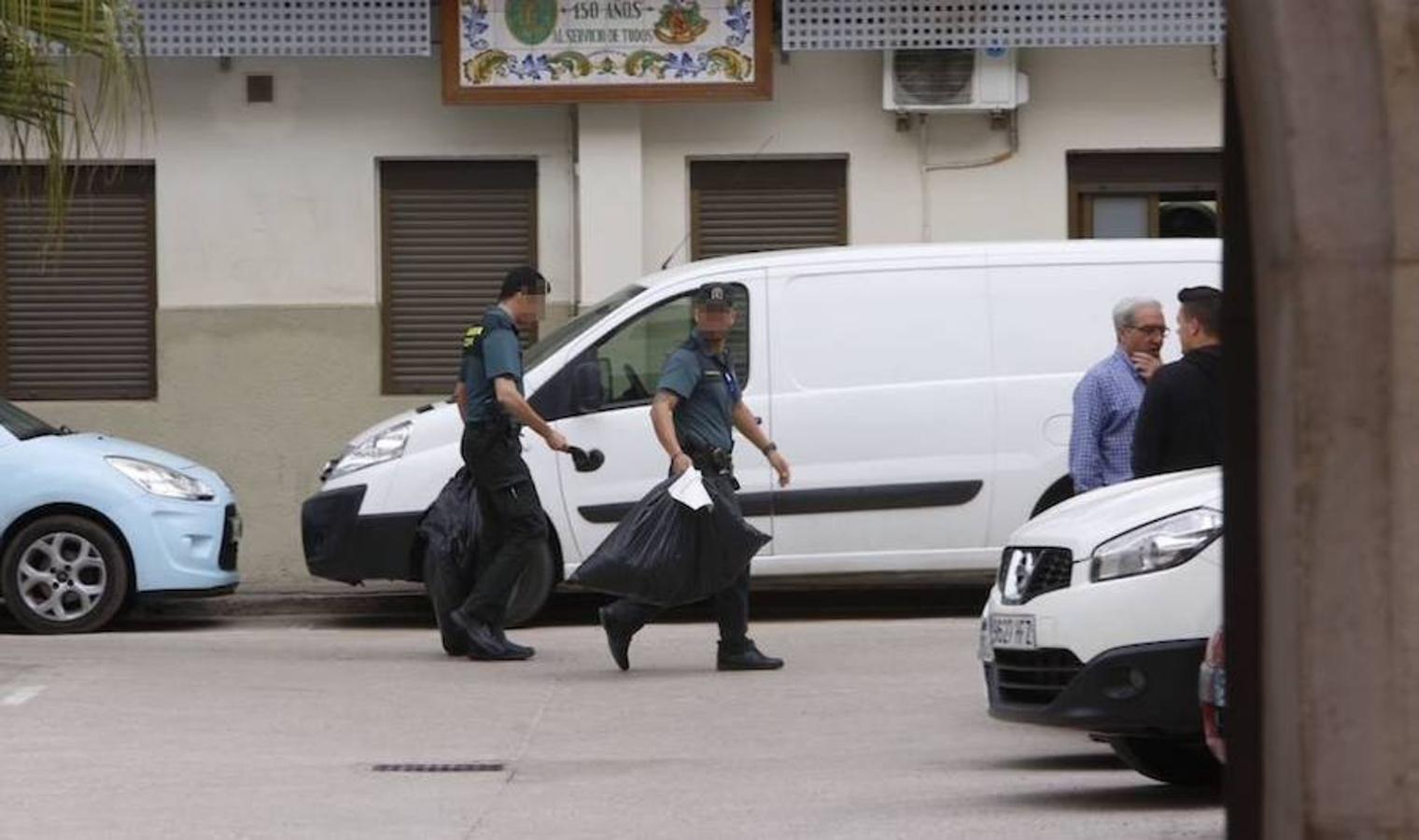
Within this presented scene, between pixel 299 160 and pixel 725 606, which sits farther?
pixel 299 160

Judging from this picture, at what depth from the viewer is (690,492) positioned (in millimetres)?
12555

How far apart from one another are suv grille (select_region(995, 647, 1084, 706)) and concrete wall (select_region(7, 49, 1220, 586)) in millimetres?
9820

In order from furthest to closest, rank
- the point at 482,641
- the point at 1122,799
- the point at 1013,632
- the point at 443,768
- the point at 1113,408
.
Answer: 1. the point at 482,641
2. the point at 1113,408
3. the point at 443,768
4. the point at 1013,632
5. the point at 1122,799

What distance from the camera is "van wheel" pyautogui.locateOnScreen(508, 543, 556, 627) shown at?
1355 cm

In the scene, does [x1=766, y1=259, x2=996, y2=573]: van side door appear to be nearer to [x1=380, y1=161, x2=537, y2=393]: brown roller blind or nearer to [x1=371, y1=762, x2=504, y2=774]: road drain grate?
[x1=380, y1=161, x2=537, y2=393]: brown roller blind

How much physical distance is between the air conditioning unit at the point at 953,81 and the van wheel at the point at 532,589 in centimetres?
546

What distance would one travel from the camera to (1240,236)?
4.53 m

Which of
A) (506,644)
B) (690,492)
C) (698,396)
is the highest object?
(698,396)

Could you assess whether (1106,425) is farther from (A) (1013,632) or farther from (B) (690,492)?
(A) (1013,632)

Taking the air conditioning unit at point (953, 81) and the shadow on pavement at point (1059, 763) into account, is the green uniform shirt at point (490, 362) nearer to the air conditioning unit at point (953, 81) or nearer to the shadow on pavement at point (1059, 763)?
the shadow on pavement at point (1059, 763)

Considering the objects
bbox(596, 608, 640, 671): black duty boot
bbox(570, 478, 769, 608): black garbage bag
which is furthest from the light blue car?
bbox(570, 478, 769, 608): black garbage bag

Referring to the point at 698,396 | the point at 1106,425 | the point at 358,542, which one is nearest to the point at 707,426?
the point at 698,396

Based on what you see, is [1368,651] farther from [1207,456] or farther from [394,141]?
[394,141]

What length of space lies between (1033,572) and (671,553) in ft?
11.1
